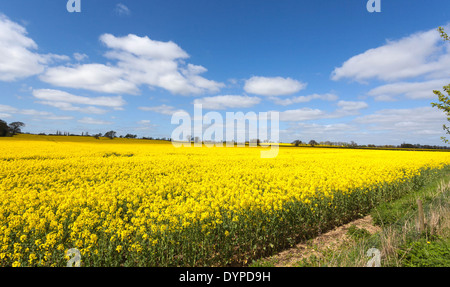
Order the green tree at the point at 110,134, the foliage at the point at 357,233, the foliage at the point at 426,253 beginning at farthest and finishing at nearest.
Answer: the green tree at the point at 110,134, the foliage at the point at 357,233, the foliage at the point at 426,253

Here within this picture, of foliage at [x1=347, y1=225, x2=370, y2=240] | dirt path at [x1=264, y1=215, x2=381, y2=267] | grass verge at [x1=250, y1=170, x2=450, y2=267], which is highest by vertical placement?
grass verge at [x1=250, y1=170, x2=450, y2=267]

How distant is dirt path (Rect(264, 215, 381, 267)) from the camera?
5.48 metres

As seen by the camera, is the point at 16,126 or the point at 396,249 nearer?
the point at 396,249

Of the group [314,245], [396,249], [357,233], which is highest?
[396,249]

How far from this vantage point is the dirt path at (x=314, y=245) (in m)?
5.48

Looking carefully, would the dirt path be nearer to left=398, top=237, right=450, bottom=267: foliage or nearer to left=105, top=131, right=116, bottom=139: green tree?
left=398, top=237, right=450, bottom=267: foliage

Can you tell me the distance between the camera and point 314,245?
20.3ft

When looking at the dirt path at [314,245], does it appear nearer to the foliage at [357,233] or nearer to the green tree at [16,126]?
the foliage at [357,233]

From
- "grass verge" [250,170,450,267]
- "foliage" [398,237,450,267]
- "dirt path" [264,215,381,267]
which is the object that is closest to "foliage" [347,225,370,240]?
"grass verge" [250,170,450,267]

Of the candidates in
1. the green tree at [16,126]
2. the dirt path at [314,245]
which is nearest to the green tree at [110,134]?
the green tree at [16,126]

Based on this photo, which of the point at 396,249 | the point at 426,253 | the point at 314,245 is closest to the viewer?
the point at 426,253

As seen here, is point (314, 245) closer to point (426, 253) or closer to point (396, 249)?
point (396, 249)

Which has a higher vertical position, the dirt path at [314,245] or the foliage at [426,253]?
the foliage at [426,253]

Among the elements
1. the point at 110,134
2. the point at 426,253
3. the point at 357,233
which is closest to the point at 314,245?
the point at 357,233
